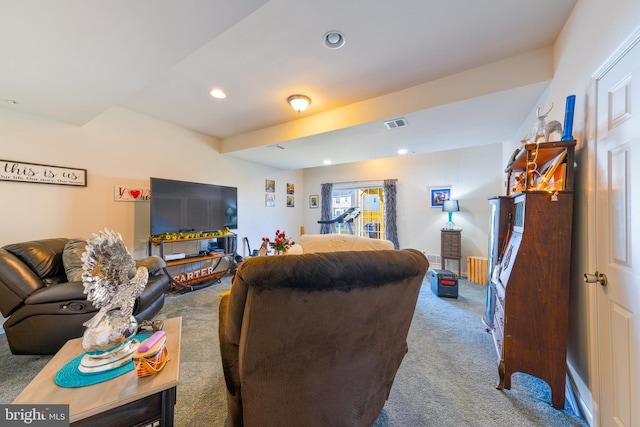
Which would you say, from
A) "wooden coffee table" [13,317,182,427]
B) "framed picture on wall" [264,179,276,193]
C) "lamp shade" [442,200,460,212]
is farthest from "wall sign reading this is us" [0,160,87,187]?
"lamp shade" [442,200,460,212]

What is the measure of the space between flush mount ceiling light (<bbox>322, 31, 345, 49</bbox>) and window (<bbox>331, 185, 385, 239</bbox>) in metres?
4.10

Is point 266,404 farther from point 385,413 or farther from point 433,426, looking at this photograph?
point 433,426

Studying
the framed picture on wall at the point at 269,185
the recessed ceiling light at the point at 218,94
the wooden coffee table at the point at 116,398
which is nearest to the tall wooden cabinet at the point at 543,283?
the wooden coffee table at the point at 116,398

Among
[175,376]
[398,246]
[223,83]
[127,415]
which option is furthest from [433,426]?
[398,246]

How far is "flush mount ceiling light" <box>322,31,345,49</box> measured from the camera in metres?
1.78

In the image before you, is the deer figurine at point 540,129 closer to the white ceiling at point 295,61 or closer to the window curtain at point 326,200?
the white ceiling at point 295,61

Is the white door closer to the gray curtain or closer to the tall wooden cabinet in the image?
the tall wooden cabinet

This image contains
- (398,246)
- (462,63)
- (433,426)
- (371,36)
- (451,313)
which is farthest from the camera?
(398,246)

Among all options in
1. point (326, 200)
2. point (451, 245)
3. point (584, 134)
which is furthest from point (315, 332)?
point (326, 200)

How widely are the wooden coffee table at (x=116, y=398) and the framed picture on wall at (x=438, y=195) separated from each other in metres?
5.23

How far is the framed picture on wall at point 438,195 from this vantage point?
484 cm

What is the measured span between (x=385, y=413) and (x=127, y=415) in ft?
4.45

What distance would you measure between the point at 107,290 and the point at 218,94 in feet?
8.11

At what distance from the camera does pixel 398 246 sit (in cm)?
524
